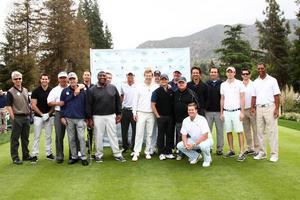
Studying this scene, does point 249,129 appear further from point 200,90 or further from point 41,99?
point 41,99

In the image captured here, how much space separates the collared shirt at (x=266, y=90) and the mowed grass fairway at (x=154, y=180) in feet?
4.12

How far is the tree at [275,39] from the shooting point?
158ft

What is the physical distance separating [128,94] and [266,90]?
11.2ft

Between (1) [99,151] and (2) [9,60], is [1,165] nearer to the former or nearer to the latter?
(1) [99,151]

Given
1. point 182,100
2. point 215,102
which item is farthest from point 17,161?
point 215,102

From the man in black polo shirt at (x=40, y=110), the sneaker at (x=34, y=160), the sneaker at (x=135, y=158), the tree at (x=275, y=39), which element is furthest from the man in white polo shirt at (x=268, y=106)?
the tree at (x=275, y=39)

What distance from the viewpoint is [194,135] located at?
344 inches

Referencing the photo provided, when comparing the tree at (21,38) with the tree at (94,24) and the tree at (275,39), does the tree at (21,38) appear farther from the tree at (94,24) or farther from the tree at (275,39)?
the tree at (275,39)

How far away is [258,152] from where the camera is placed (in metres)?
9.45

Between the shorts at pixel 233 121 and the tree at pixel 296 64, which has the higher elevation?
the tree at pixel 296 64

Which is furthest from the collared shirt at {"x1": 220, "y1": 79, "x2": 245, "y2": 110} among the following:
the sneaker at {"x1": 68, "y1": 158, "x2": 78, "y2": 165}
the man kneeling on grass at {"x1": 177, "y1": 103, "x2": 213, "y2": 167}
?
the sneaker at {"x1": 68, "y1": 158, "x2": 78, "y2": 165}

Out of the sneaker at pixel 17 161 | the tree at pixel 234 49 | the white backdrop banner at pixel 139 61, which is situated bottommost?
the sneaker at pixel 17 161

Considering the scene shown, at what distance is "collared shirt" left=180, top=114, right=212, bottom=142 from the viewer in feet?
28.5

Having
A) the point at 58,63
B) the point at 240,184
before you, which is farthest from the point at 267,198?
the point at 58,63
